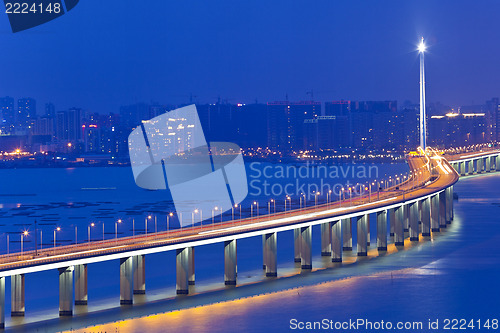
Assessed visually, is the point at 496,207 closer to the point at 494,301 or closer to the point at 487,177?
the point at 494,301

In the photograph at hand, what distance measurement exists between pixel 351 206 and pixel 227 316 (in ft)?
74.6

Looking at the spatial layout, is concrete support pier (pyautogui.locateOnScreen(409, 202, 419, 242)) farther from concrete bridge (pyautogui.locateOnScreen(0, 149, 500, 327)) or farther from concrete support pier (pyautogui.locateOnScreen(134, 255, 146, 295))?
concrete support pier (pyautogui.locateOnScreen(134, 255, 146, 295))

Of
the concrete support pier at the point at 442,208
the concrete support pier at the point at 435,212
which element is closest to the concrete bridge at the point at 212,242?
the concrete support pier at the point at 435,212

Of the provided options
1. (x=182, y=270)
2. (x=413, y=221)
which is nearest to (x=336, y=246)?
(x=182, y=270)

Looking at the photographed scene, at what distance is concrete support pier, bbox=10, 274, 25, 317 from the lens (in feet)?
125

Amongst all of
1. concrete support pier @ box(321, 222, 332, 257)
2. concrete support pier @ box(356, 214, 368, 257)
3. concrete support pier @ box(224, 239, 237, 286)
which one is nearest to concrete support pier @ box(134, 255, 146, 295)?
concrete support pier @ box(224, 239, 237, 286)

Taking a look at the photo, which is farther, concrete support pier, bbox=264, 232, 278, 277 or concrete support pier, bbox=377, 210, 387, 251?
concrete support pier, bbox=377, 210, 387, 251

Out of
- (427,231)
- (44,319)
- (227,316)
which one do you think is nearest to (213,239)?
(227,316)

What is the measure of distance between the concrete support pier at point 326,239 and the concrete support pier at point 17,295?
23265mm

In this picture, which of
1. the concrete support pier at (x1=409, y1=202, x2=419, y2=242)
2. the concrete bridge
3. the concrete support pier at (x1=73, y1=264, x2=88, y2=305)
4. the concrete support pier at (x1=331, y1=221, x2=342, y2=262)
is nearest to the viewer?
the concrete bridge

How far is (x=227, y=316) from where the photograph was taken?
40.8 metres

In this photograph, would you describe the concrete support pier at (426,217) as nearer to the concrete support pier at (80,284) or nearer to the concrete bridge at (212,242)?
the concrete bridge at (212,242)

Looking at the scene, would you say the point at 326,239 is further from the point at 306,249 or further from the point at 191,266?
the point at 191,266

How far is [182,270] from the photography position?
44812 millimetres
